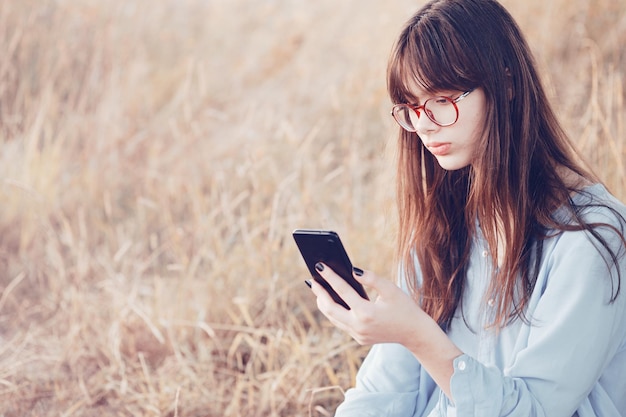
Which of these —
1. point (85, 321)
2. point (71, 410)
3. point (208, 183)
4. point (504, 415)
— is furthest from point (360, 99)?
point (504, 415)

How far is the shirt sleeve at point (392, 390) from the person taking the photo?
1.71 m

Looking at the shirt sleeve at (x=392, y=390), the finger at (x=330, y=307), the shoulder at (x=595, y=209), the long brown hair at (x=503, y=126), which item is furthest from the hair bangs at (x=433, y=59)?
the shirt sleeve at (x=392, y=390)

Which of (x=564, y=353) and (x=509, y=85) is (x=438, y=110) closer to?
(x=509, y=85)

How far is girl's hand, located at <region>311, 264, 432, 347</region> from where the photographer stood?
1.34 meters

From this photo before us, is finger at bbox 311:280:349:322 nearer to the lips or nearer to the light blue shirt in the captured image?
the light blue shirt

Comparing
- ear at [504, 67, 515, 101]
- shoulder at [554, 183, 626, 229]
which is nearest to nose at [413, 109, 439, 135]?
ear at [504, 67, 515, 101]

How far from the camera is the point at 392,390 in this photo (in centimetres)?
174

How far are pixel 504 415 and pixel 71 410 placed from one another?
1.37 metres

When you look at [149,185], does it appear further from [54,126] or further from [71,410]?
[71,410]

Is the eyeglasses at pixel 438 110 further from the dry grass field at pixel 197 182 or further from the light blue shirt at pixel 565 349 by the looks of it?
the dry grass field at pixel 197 182

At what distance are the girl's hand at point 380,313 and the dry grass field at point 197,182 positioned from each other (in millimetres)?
582

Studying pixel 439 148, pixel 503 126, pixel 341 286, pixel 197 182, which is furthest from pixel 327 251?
pixel 197 182

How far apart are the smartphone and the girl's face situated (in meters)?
0.28

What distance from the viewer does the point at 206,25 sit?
5766mm
